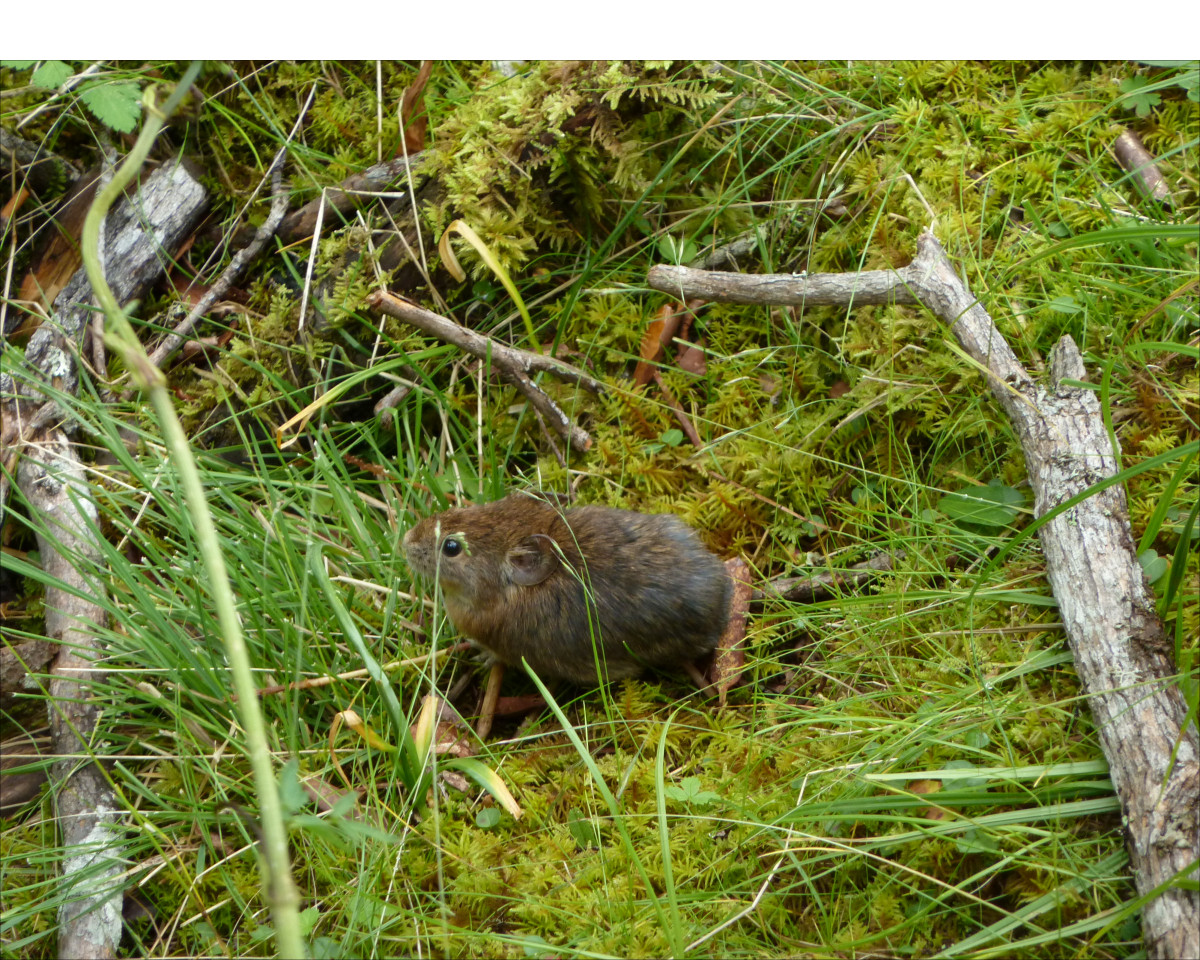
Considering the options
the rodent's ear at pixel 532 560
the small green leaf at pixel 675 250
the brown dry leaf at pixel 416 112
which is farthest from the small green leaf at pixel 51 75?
the rodent's ear at pixel 532 560

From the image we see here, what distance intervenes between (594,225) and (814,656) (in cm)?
225

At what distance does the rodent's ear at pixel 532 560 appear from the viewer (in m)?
3.64

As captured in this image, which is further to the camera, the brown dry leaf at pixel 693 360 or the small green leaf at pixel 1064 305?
the brown dry leaf at pixel 693 360

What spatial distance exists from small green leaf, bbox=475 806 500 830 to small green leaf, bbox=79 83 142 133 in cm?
318

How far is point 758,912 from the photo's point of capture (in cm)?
262

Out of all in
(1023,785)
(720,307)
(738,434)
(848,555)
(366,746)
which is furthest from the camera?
(720,307)

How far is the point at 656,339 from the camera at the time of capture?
418 centimetres

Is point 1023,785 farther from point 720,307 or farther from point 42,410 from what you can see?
point 42,410

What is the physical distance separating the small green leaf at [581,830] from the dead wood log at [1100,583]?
1494 millimetres

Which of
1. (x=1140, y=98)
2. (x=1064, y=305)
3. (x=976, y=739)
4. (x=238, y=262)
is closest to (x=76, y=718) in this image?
(x=238, y=262)

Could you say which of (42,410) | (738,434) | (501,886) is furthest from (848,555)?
(42,410)

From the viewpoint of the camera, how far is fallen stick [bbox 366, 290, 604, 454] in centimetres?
408

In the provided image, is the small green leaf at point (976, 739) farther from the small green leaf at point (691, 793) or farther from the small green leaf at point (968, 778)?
the small green leaf at point (691, 793)

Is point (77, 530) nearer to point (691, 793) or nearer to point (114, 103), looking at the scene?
point (114, 103)
